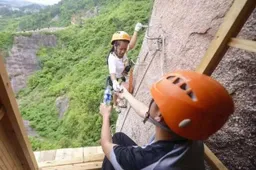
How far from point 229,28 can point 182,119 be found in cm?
63

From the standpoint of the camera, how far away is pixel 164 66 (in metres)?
2.97

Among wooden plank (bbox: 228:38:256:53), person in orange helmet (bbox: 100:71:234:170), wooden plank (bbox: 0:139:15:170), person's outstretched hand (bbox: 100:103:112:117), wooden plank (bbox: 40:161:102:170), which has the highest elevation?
wooden plank (bbox: 228:38:256:53)

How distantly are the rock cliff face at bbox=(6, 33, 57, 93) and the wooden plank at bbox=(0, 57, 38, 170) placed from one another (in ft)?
65.2

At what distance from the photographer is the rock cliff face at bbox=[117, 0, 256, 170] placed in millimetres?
1639

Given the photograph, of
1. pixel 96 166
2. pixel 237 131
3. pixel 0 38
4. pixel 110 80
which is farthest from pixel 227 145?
pixel 0 38

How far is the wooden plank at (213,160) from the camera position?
1.71 metres

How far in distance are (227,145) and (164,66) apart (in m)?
1.38

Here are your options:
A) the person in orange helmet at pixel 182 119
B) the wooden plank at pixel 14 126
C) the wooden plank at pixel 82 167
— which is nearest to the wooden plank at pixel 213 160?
the person in orange helmet at pixel 182 119

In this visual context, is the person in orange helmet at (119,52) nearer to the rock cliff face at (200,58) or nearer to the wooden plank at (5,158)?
the rock cliff face at (200,58)

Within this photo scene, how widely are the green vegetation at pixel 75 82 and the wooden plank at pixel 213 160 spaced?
833 cm

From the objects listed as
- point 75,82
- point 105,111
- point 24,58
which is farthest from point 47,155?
point 24,58

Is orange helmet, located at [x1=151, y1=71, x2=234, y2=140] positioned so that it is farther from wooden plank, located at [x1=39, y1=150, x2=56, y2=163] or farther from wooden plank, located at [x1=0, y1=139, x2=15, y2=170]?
wooden plank, located at [x1=39, y1=150, x2=56, y2=163]

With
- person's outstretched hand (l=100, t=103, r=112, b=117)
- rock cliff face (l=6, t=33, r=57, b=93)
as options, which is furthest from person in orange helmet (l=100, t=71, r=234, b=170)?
rock cliff face (l=6, t=33, r=57, b=93)

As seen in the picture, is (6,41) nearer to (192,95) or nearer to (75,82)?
(75,82)
